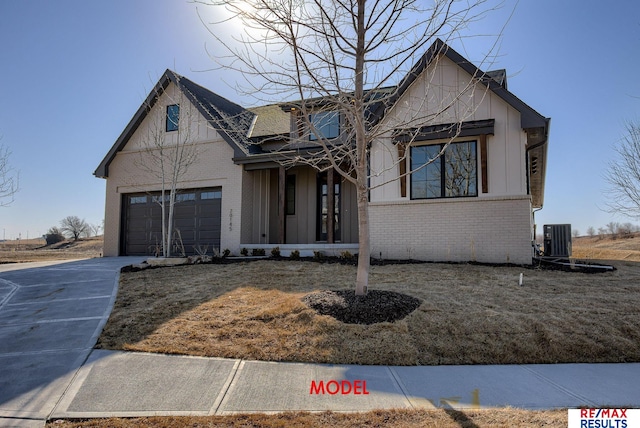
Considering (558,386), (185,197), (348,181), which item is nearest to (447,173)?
(348,181)

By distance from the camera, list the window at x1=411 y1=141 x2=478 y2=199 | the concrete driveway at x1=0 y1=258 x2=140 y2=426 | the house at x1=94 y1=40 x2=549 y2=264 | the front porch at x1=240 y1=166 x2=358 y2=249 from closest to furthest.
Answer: the concrete driveway at x1=0 y1=258 x2=140 y2=426 < the house at x1=94 y1=40 x2=549 y2=264 < the window at x1=411 y1=141 x2=478 y2=199 < the front porch at x1=240 y1=166 x2=358 y2=249

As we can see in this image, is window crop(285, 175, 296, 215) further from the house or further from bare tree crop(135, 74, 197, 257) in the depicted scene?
bare tree crop(135, 74, 197, 257)

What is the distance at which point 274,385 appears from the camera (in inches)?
159

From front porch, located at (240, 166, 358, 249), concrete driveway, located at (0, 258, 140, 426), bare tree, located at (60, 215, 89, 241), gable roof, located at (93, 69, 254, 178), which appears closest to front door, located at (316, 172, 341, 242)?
front porch, located at (240, 166, 358, 249)

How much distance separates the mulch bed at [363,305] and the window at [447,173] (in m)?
6.18

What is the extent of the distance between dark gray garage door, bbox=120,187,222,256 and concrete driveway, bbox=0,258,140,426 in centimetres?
510

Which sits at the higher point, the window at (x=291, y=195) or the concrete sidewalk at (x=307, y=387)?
the window at (x=291, y=195)

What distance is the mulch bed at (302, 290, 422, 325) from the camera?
5590mm

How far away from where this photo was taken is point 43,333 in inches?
221

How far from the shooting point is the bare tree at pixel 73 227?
4756 cm

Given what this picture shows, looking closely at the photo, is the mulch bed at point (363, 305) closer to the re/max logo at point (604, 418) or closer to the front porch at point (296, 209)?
the re/max logo at point (604, 418)

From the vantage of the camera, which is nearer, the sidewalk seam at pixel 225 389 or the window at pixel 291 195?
the sidewalk seam at pixel 225 389

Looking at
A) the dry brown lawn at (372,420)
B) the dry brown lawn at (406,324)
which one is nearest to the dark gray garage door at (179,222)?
the dry brown lawn at (406,324)

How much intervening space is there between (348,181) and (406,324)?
10.2 meters
